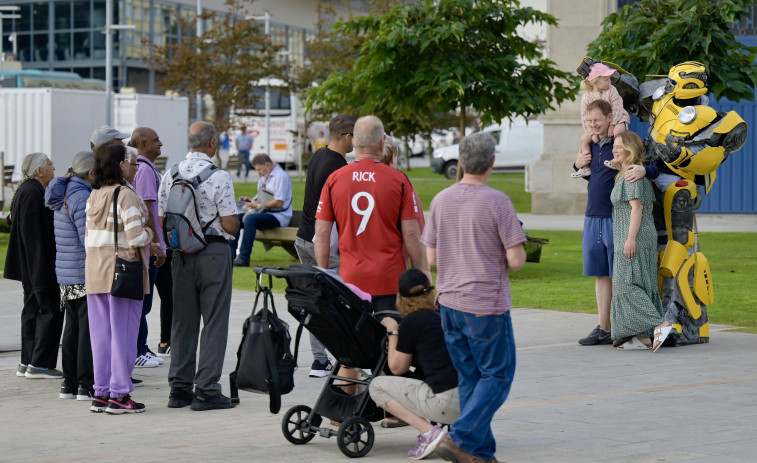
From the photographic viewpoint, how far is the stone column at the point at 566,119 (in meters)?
26.8

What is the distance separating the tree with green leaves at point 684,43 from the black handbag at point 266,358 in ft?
22.5

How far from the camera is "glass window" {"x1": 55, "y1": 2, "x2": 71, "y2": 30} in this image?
2643 inches

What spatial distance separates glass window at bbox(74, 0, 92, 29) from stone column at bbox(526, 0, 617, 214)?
4451cm

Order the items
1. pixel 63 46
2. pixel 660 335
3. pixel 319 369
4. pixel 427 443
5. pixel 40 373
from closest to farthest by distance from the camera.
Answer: pixel 427 443 < pixel 319 369 < pixel 40 373 < pixel 660 335 < pixel 63 46

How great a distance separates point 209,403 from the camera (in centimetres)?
820

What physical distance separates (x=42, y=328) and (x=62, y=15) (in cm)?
6084

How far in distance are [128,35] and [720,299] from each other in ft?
183

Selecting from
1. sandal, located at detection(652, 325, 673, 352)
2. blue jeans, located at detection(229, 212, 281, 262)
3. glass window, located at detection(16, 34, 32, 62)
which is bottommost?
sandal, located at detection(652, 325, 673, 352)

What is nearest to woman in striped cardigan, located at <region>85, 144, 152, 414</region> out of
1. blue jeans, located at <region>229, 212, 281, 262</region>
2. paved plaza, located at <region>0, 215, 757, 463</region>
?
paved plaza, located at <region>0, 215, 757, 463</region>

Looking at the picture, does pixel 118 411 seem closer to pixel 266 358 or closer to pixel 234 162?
pixel 266 358

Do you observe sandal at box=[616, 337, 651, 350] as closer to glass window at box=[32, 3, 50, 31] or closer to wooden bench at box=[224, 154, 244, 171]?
wooden bench at box=[224, 154, 244, 171]

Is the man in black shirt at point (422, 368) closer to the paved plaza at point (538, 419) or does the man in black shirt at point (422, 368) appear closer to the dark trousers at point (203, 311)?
the paved plaza at point (538, 419)

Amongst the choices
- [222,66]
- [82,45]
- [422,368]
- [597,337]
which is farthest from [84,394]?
[82,45]

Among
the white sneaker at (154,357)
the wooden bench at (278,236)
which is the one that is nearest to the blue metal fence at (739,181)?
the wooden bench at (278,236)
